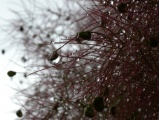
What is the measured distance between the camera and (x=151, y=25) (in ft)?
5.08

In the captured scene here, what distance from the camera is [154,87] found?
5.55 ft

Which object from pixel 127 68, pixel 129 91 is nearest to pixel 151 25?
pixel 127 68

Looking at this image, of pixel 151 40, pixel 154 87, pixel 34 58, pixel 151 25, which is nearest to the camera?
pixel 151 40

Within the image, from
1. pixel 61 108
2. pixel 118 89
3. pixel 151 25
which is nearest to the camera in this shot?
pixel 151 25

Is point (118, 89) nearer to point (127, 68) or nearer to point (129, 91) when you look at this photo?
point (129, 91)

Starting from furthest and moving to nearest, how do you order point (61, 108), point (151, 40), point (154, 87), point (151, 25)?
point (61, 108)
point (154, 87)
point (151, 25)
point (151, 40)

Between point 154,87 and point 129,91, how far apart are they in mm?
159

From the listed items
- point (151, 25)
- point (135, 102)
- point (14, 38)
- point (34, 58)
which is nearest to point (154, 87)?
point (135, 102)

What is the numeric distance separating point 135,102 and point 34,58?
1.55 m

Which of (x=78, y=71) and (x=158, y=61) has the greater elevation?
(x=158, y=61)

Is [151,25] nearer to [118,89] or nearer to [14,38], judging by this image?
[118,89]

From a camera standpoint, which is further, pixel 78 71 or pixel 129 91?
pixel 78 71

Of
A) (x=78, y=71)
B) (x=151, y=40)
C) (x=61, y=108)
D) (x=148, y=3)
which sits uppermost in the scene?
(x=148, y=3)

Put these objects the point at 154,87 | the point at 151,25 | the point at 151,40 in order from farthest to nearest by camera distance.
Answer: the point at 154,87 → the point at 151,25 → the point at 151,40
